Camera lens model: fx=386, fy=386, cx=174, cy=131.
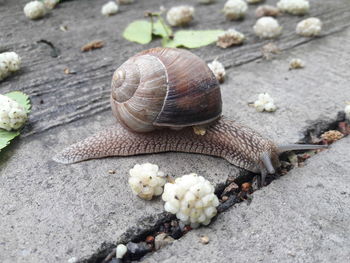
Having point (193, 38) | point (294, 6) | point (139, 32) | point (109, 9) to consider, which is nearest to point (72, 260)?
point (193, 38)

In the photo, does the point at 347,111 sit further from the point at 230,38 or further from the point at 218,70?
the point at 230,38

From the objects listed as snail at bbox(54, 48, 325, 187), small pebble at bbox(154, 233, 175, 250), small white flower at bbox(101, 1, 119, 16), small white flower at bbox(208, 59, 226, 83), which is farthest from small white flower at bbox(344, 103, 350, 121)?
small white flower at bbox(101, 1, 119, 16)

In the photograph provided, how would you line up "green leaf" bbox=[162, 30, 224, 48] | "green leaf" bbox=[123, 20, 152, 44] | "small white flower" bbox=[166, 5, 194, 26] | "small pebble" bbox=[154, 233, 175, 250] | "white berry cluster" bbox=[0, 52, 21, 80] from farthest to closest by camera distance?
"small white flower" bbox=[166, 5, 194, 26]
"green leaf" bbox=[123, 20, 152, 44]
"green leaf" bbox=[162, 30, 224, 48]
"white berry cluster" bbox=[0, 52, 21, 80]
"small pebble" bbox=[154, 233, 175, 250]

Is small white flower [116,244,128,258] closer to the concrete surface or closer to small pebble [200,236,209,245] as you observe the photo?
the concrete surface

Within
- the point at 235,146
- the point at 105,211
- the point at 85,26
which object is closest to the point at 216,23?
the point at 85,26

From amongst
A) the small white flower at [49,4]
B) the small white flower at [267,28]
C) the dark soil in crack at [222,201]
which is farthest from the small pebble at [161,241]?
the small white flower at [49,4]

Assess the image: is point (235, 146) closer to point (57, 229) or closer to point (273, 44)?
point (57, 229)

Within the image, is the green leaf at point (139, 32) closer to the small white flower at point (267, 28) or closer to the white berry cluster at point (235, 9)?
the white berry cluster at point (235, 9)
